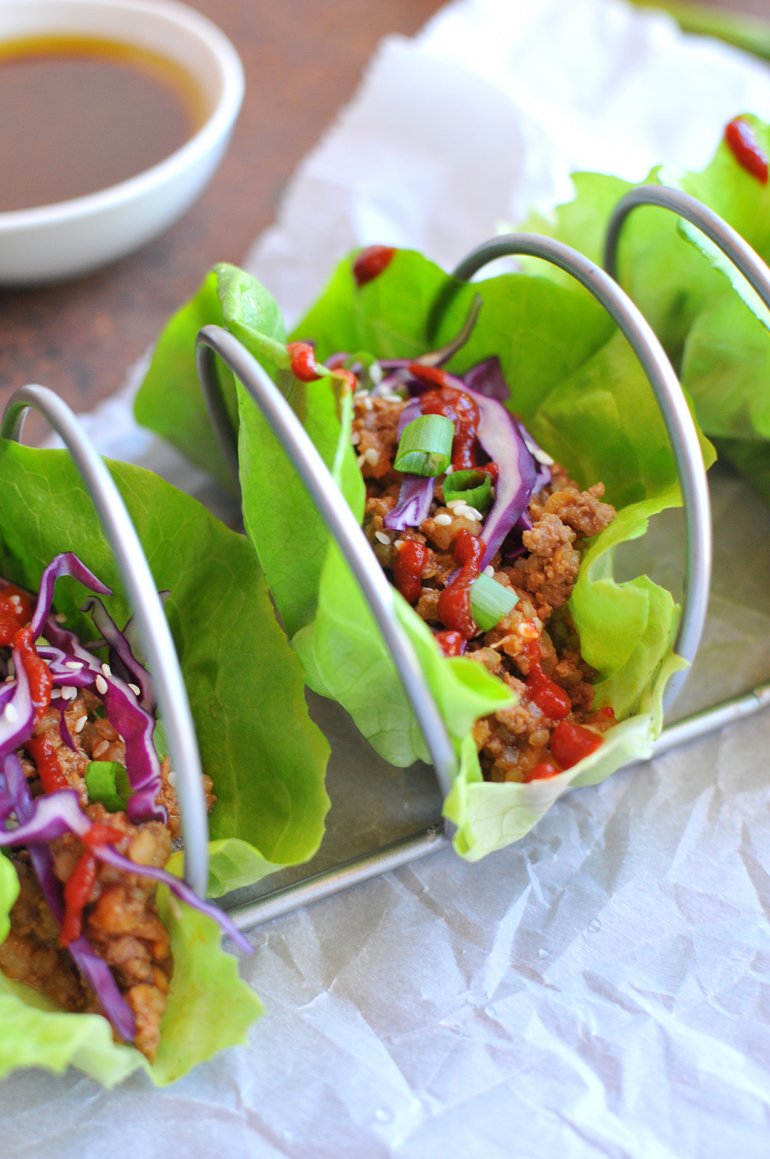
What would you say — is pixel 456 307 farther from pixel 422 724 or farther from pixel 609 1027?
pixel 609 1027

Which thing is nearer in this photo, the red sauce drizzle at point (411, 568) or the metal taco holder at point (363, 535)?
the metal taco holder at point (363, 535)

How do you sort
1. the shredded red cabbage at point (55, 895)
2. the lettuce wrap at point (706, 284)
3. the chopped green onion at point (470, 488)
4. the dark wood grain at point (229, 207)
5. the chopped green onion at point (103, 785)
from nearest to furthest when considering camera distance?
1. the shredded red cabbage at point (55, 895)
2. the chopped green onion at point (103, 785)
3. the chopped green onion at point (470, 488)
4. the lettuce wrap at point (706, 284)
5. the dark wood grain at point (229, 207)

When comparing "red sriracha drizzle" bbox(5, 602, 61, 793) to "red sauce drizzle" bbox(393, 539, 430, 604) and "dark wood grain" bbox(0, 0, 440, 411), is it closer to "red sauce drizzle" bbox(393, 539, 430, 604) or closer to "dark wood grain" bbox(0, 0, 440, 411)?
"red sauce drizzle" bbox(393, 539, 430, 604)

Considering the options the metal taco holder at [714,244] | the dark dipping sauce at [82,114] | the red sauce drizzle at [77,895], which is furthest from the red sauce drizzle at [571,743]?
the dark dipping sauce at [82,114]

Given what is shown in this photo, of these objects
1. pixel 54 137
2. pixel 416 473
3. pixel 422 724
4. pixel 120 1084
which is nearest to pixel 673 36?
pixel 54 137

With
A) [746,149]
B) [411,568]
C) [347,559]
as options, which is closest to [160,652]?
[347,559]

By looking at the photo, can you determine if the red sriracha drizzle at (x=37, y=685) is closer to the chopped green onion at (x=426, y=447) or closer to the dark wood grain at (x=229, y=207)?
the chopped green onion at (x=426, y=447)

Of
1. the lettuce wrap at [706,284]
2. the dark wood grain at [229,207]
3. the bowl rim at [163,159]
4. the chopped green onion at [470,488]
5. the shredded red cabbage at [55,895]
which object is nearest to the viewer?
the shredded red cabbage at [55,895]
